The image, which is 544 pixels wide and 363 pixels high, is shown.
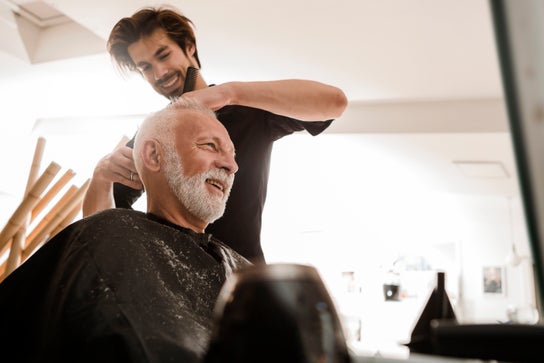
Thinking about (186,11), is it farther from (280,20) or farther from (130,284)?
(130,284)

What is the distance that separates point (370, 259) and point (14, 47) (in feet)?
14.0

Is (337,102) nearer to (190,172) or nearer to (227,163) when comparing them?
(227,163)

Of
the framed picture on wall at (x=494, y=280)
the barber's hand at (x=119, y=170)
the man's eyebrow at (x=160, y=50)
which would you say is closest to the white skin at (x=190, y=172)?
the barber's hand at (x=119, y=170)

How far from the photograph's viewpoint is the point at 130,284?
0.98 meters

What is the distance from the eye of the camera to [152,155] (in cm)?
146

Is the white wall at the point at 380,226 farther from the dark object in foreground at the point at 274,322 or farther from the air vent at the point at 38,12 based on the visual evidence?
the dark object in foreground at the point at 274,322

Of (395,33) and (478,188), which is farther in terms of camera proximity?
(478,188)

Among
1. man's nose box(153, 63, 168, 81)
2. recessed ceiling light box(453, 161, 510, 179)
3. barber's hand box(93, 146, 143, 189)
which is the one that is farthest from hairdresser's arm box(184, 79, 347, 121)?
recessed ceiling light box(453, 161, 510, 179)

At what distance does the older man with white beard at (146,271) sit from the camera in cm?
87

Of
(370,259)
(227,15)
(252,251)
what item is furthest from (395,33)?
(370,259)

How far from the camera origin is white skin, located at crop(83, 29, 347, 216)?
1554 millimetres

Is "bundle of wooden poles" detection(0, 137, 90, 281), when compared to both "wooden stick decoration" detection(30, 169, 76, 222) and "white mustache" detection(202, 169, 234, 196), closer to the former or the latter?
"wooden stick decoration" detection(30, 169, 76, 222)

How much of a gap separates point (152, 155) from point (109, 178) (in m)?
0.34

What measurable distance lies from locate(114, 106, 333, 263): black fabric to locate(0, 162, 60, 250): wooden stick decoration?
42cm
